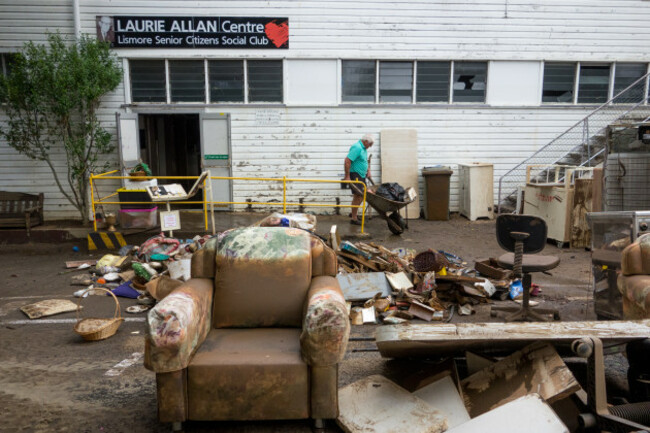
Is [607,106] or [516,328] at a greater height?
[607,106]

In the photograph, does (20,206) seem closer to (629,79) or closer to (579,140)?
(579,140)

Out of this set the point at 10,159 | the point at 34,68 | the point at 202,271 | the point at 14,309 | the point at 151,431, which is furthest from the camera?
the point at 10,159

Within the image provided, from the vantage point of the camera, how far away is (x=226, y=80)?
1116cm

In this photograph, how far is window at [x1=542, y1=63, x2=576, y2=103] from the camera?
1160 cm

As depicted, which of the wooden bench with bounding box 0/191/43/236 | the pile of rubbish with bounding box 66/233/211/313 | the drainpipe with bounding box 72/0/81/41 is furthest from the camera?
the drainpipe with bounding box 72/0/81/41

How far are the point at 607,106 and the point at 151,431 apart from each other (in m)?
12.1

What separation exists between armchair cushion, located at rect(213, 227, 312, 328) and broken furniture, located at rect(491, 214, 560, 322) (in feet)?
7.59

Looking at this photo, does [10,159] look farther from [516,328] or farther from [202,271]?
[516,328]

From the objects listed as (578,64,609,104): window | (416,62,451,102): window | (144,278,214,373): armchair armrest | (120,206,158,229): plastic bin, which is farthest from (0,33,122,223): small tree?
(578,64,609,104): window

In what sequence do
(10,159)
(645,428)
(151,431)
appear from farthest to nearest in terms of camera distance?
(10,159) < (151,431) < (645,428)

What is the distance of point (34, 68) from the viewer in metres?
9.91

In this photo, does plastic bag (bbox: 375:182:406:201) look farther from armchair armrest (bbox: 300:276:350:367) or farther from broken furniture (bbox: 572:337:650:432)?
broken furniture (bbox: 572:337:650:432)

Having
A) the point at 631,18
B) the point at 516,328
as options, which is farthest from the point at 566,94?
the point at 516,328

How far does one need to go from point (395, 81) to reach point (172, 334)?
31.7ft
